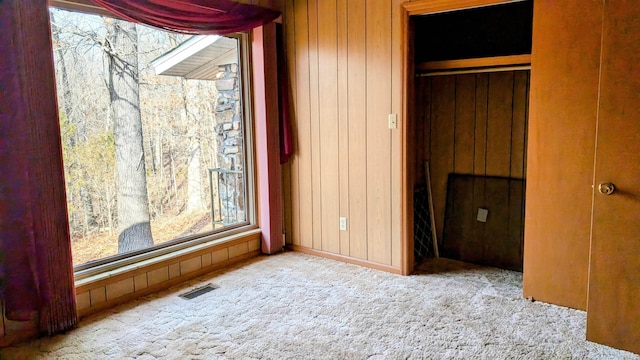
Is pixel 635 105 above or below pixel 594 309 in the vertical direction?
above

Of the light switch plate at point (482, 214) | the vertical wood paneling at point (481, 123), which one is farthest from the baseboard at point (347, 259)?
the vertical wood paneling at point (481, 123)

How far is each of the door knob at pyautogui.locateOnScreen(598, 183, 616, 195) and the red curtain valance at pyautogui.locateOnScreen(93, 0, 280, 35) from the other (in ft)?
8.81

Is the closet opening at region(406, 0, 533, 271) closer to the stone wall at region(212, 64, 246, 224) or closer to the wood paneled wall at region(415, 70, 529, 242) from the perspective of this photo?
the wood paneled wall at region(415, 70, 529, 242)

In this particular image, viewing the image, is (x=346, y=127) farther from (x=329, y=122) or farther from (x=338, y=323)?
(x=338, y=323)

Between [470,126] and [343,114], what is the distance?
108cm

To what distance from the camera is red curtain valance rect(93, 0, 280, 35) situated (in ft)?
9.17

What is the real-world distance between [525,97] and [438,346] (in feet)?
6.89

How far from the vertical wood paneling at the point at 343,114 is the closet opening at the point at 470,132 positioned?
546 mm

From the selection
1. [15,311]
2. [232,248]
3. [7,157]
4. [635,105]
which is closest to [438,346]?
[635,105]

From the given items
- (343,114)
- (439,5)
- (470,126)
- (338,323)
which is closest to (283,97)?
(343,114)

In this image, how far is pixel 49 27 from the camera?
2.45m

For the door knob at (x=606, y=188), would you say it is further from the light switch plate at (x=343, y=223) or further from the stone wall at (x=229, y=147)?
the stone wall at (x=229, y=147)

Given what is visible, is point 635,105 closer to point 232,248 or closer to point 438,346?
point 438,346

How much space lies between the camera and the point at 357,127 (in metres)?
3.53
